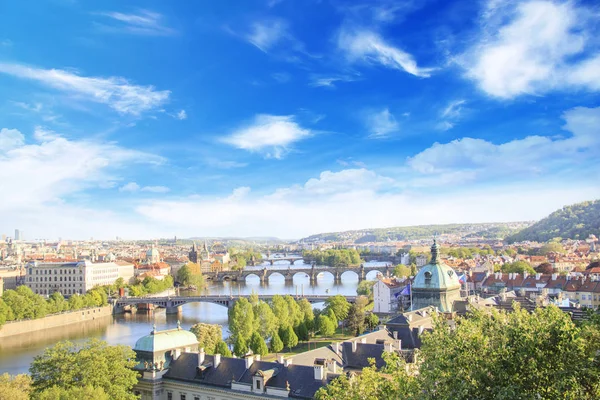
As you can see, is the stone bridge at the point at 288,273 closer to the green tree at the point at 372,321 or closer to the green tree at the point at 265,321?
the green tree at the point at 372,321

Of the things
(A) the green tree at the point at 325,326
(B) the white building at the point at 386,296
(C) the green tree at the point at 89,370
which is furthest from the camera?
(B) the white building at the point at 386,296

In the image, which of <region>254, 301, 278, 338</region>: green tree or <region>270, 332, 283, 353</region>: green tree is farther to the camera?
<region>254, 301, 278, 338</region>: green tree

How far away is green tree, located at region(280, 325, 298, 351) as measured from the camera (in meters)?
45.3

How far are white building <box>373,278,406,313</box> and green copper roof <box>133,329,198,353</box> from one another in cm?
3829

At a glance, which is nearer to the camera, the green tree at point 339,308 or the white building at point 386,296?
the green tree at point 339,308

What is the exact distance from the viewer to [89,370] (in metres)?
24.8

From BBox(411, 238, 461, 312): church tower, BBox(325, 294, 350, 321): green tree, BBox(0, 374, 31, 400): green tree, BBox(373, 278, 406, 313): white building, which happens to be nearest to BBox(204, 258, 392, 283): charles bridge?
BBox(373, 278, 406, 313): white building

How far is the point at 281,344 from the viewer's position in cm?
4331

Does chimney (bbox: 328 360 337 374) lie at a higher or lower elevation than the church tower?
lower

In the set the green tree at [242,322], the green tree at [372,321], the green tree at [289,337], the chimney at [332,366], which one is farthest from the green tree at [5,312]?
the chimney at [332,366]

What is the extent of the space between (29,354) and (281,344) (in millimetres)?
23633

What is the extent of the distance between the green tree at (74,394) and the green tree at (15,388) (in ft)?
3.04

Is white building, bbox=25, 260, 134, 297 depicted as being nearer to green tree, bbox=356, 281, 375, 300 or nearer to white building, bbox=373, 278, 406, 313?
green tree, bbox=356, 281, 375, 300

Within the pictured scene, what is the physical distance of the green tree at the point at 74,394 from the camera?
73.3 ft
